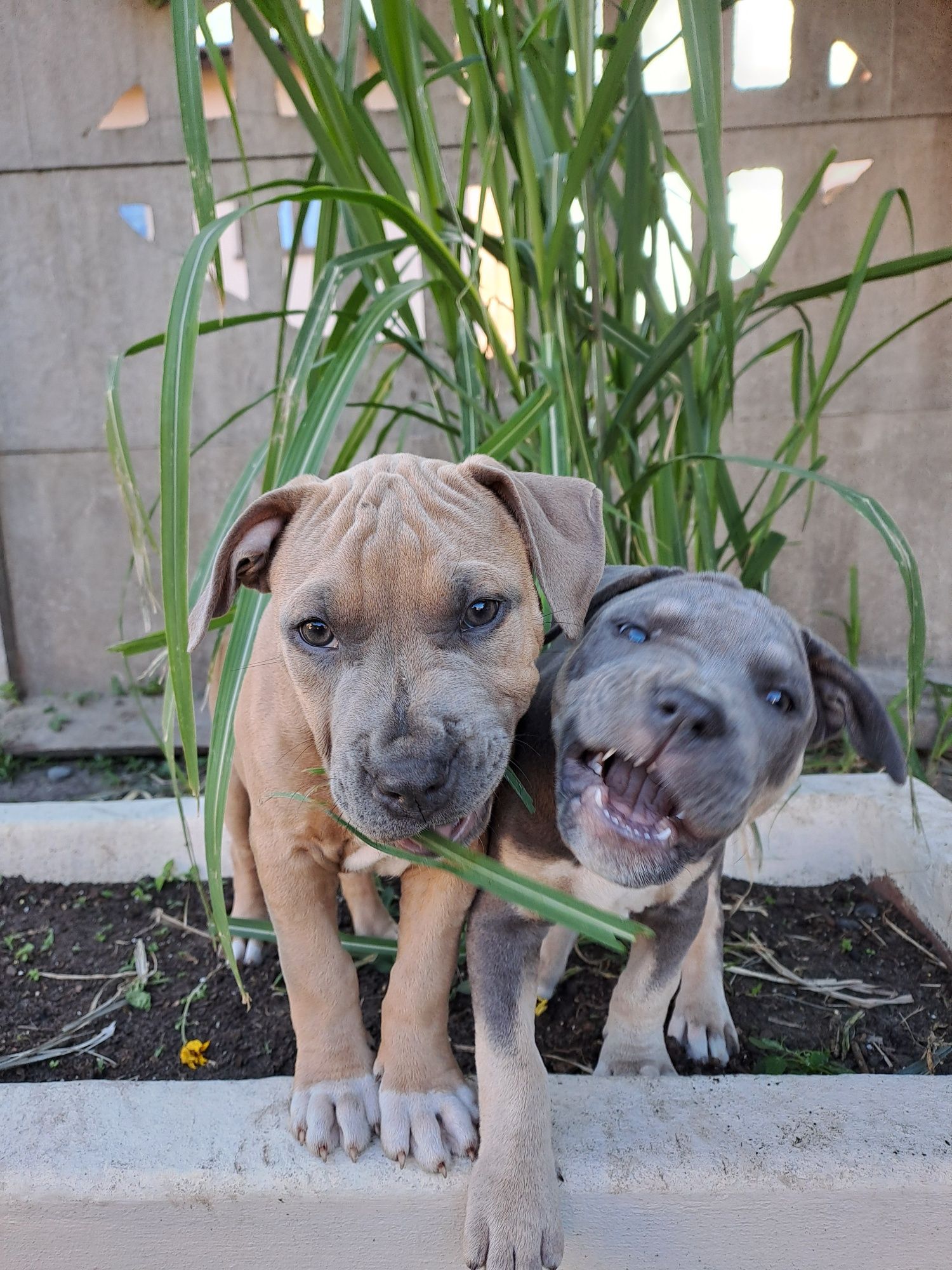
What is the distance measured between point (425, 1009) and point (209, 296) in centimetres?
293

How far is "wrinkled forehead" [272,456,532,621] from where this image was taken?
122cm

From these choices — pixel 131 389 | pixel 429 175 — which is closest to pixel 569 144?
pixel 429 175

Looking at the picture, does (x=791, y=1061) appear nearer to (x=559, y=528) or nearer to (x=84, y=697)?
(x=559, y=528)

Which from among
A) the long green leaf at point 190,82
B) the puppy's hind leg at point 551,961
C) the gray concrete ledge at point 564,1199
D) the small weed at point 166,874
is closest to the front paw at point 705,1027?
the puppy's hind leg at point 551,961

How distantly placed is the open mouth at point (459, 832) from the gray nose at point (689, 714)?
0.29m

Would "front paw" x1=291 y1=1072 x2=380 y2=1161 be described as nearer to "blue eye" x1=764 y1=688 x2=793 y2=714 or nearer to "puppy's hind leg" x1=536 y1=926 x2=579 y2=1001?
"puppy's hind leg" x1=536 y1=926 x2=579 y2=1001

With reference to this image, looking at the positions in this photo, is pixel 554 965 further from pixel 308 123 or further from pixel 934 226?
pixel 934 226

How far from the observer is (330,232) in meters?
1.75

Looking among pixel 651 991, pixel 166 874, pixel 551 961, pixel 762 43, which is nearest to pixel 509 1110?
pixel 651 991

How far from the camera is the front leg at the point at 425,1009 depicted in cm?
143

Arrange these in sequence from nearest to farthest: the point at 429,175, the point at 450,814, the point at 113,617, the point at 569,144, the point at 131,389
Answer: the point at 450,814, the point at 429,175, the point at 569,144, the point at 131,389, the point at 113,617

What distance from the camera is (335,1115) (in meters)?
1.38

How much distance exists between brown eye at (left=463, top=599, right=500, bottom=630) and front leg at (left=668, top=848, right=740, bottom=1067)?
2.53 feet

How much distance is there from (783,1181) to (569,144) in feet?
6.19
